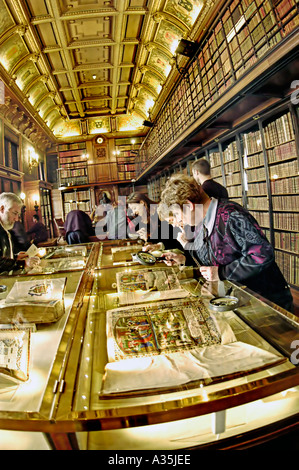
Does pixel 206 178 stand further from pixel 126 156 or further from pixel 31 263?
pixel 126 156

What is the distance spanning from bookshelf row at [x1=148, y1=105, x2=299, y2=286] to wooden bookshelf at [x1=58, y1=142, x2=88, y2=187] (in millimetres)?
10447

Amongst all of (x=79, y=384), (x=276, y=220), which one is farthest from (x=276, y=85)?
(x=79, y=384)

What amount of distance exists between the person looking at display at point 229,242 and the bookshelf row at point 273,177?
2.25 metres

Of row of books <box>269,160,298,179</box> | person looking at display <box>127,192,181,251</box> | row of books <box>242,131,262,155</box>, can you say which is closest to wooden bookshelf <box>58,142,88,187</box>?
row of books <box>242,131,262,155</box>

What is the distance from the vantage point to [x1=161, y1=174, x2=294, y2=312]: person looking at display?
144 centimetres

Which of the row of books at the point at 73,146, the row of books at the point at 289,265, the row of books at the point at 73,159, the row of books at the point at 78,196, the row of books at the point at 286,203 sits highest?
the row of books at the point at 73,146

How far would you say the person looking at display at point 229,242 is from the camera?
1.44 m

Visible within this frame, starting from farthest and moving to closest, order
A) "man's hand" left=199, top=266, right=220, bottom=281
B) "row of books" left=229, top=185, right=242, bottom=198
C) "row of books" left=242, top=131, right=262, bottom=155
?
"row of books" left=229, top=185, right=242, bottom=198, "row of books" left=242, top=131, right=262, bottom=155, "man's hand" left=199, top=266, right=220, bottom=281

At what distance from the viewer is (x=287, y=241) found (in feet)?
11.9

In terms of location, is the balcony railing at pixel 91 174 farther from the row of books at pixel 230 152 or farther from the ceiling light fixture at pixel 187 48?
the row of books at pixel 230 152

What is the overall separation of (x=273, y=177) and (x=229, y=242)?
8.99 ft

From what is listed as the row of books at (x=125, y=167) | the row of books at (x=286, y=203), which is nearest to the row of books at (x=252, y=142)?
the row of books at (x=286, y=203)

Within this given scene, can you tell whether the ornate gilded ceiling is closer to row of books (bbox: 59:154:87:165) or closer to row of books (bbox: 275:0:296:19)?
row of books (bbox: 59:154:87:165)

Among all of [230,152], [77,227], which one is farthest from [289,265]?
[77,227]
